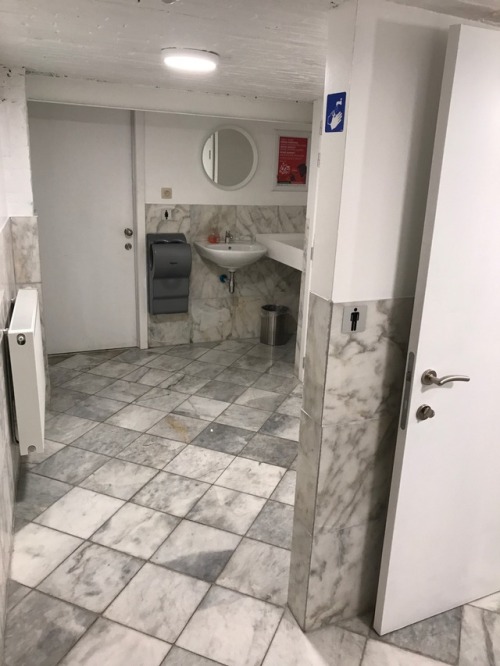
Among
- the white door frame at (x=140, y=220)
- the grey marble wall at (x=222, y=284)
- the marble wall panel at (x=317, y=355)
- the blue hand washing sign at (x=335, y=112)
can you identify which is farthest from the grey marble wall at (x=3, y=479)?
the grey marble wall at (x=222, y=284)

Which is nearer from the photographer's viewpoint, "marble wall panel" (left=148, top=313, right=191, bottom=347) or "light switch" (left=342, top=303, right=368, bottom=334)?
"light switch" (left=342, top=303, right=368, bottom=334)

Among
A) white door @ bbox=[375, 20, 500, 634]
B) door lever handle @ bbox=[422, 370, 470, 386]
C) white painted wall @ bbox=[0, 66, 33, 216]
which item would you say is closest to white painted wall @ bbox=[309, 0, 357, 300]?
Result: white door @ bbox=[375, 20, 500, 634]

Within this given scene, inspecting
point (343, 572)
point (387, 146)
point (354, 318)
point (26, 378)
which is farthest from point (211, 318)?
point (387, 146)

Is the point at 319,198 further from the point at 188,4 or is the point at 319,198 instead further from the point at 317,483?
the point at 317,483

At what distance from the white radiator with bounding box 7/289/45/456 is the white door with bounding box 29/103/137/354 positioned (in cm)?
184

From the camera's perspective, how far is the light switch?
160 cm

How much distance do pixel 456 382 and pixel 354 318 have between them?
0.41 metres

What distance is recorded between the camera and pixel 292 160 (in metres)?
4.77

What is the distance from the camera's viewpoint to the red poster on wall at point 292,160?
15.4 feet

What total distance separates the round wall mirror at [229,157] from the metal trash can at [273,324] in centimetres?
115

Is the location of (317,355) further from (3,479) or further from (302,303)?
(302,303)

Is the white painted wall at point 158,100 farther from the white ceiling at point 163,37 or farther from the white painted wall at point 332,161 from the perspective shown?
the white painted wall at point 332,161

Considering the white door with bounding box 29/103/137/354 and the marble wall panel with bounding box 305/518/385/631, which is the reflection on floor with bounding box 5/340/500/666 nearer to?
the marble wall panel with bounding box 305/518/385/631

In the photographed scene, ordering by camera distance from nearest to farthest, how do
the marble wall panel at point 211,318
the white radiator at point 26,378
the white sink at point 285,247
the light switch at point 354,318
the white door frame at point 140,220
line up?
the light switch at point 354,318 < the white radiator at point 26,378 < the white sink at point 285,247 < the white door frame at point 140,220 < the marble wall panel at point 211,318
